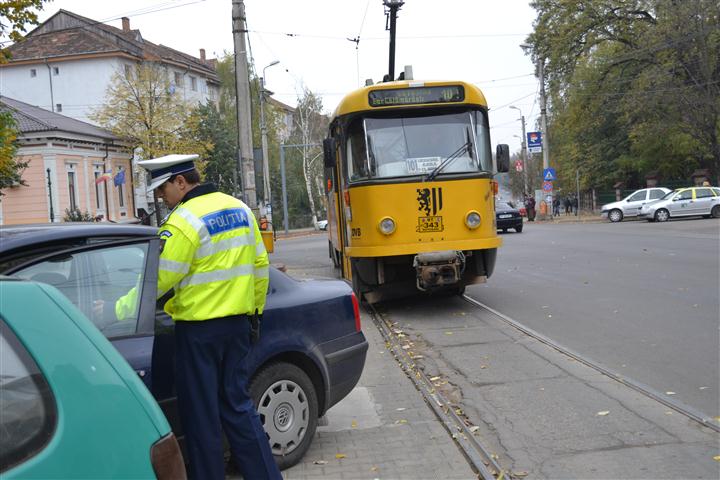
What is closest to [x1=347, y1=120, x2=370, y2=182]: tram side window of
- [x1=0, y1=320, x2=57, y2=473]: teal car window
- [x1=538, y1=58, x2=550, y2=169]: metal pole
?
[x1=0, y1=320, x2=57, y2=473]: teal car window

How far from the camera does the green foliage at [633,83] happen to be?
134 ft

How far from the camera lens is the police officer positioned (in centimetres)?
379

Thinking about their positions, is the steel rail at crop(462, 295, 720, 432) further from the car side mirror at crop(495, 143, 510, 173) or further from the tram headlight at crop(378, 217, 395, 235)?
the car side mirror at crop(495, 143, 510, 173)

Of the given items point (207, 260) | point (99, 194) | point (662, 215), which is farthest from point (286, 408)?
point (99, 194)

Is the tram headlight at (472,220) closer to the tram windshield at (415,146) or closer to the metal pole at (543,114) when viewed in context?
the tram windshield at (415,146)

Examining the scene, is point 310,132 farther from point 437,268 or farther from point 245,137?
point 437,268

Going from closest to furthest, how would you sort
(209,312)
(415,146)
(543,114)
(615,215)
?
(209,312)
(415,146)
(615,215)
(543,114)

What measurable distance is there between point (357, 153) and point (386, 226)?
3.97ft

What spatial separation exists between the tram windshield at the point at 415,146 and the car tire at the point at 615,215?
31.3m

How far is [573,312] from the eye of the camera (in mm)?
10750

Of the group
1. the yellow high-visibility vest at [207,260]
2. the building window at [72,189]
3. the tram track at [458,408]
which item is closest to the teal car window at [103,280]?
the yellow high-visibility vest at [207,260]

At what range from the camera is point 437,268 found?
10.9m

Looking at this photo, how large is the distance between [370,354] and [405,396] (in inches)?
79.1

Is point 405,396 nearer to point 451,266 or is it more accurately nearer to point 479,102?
point 451,266
